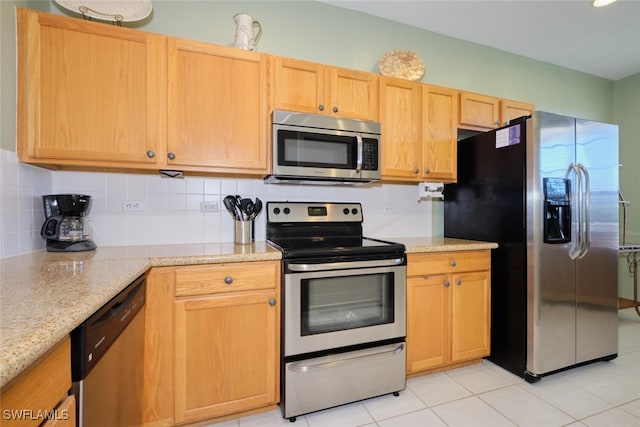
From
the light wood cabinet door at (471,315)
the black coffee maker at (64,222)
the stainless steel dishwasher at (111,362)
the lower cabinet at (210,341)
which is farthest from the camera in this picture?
the light wood cabinet door at (471,315)

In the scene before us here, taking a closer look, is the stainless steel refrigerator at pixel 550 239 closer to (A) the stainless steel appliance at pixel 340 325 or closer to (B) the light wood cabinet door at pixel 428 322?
(B) the light wood cabinet door at pixel 428 322

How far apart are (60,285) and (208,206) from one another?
1143 millimetres

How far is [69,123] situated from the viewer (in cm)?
150

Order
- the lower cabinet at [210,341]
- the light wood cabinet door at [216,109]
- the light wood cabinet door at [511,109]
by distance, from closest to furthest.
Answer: the lower cabinet at [210,341] → the light wood cabinet door at [216,109] → the light wood cabinet door at [511,109]

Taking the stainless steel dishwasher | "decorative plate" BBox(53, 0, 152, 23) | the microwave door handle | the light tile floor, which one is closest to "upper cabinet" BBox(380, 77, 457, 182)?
the microwave door handle

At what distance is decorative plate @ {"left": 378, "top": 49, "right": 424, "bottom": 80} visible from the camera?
2.31 metres

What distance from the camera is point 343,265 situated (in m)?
1.64

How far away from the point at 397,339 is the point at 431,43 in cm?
249

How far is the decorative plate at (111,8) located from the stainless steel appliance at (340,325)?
1.60 m

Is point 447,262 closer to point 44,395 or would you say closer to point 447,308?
point 447,308

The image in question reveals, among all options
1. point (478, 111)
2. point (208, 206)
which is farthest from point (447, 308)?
point (208, 206)

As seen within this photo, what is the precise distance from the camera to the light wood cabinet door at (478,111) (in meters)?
2.36

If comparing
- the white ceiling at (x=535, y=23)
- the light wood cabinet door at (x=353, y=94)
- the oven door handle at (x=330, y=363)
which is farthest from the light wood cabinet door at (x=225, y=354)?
the white ceiling at (x=535, y=23)

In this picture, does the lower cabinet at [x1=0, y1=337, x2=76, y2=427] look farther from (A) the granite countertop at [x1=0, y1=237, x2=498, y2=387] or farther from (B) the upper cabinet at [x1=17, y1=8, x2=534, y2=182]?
(B) the upper cabinet at [x1=17, y1=8, x2=534, y2=182]
